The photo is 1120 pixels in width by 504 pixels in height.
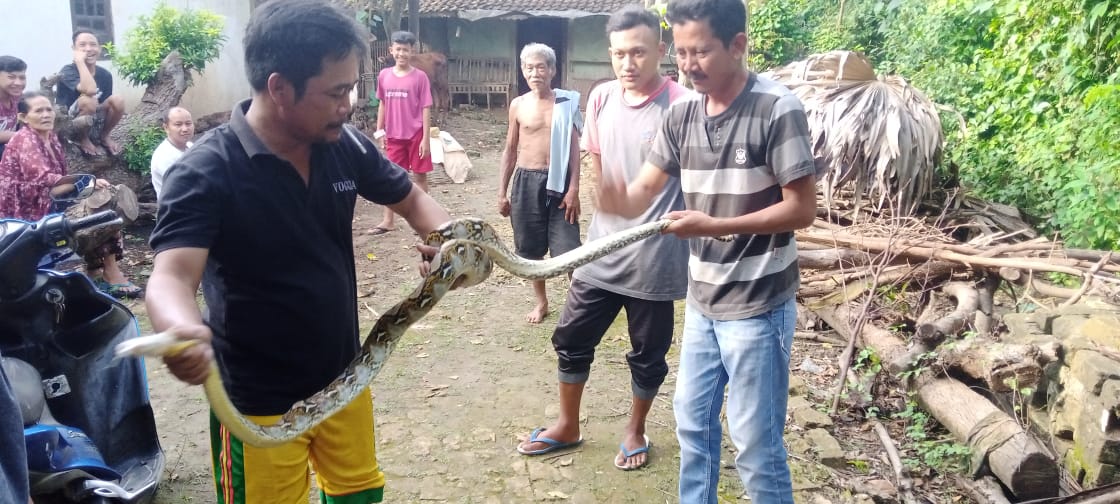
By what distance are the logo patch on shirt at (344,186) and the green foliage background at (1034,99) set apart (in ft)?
22.8

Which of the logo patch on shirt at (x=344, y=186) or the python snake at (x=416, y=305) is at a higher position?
the logo patch on shirt at (x=344, y=186)

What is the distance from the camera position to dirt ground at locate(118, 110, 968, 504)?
3.99m

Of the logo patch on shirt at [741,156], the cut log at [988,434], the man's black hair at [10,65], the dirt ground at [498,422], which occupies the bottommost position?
the dirt ground at [498,422]

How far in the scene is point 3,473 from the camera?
1642mm

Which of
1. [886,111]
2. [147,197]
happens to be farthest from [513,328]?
[147,197]

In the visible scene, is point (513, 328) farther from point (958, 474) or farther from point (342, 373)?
point (342, 373)

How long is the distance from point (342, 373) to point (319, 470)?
15.9 inches

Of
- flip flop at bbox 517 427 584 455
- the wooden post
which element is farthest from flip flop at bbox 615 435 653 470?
the wooden post

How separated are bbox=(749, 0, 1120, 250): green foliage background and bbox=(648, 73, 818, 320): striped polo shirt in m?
5.74

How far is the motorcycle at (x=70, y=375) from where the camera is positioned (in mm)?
3121

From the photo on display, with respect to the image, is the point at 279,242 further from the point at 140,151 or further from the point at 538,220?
the point at 140,151

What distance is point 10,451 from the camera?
169 cm

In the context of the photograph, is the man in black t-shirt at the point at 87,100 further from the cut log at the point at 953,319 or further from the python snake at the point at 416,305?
the cut log at the point at 953,319

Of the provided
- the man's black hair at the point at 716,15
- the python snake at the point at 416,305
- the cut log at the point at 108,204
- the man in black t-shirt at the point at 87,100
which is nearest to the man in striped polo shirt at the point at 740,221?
the man's black hair at the point at 716,15
